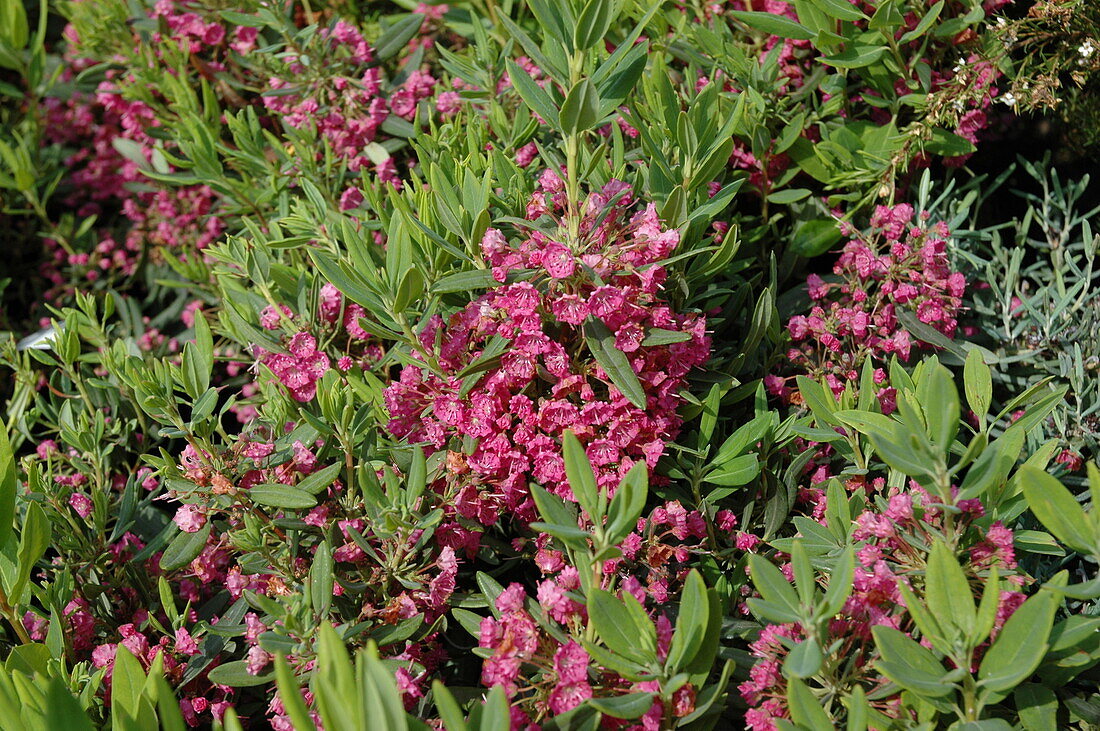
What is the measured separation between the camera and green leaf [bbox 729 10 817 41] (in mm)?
1649

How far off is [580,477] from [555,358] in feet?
0.90

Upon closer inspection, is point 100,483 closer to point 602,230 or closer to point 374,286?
point 374,286

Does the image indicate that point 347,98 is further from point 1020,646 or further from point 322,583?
point 1020,646

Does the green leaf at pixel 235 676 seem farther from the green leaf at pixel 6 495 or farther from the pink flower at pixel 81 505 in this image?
the pink flower at pixel 81 505

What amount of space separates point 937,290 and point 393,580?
1006mm

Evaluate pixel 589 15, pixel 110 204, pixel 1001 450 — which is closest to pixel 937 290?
pixel 1001 450

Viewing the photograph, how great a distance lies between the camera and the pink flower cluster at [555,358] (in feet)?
4.17

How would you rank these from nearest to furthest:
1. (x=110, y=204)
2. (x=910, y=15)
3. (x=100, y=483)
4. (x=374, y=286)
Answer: (x=374, y=286) < (x=100, y=483) < (x=910, y=15) < (x=110, y=204)

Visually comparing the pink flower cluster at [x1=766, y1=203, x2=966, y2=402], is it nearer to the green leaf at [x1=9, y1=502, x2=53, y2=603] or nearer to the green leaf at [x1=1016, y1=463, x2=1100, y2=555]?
the green leaf at [x1=1016, y1=463, x2=1100, y2=555]

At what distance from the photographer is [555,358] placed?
4.30 feet

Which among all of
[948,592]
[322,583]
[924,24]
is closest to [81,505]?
[322,583]

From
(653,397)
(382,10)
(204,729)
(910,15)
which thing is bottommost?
(204,729)

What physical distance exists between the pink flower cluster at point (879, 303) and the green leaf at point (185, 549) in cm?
92

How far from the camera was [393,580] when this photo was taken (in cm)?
133
